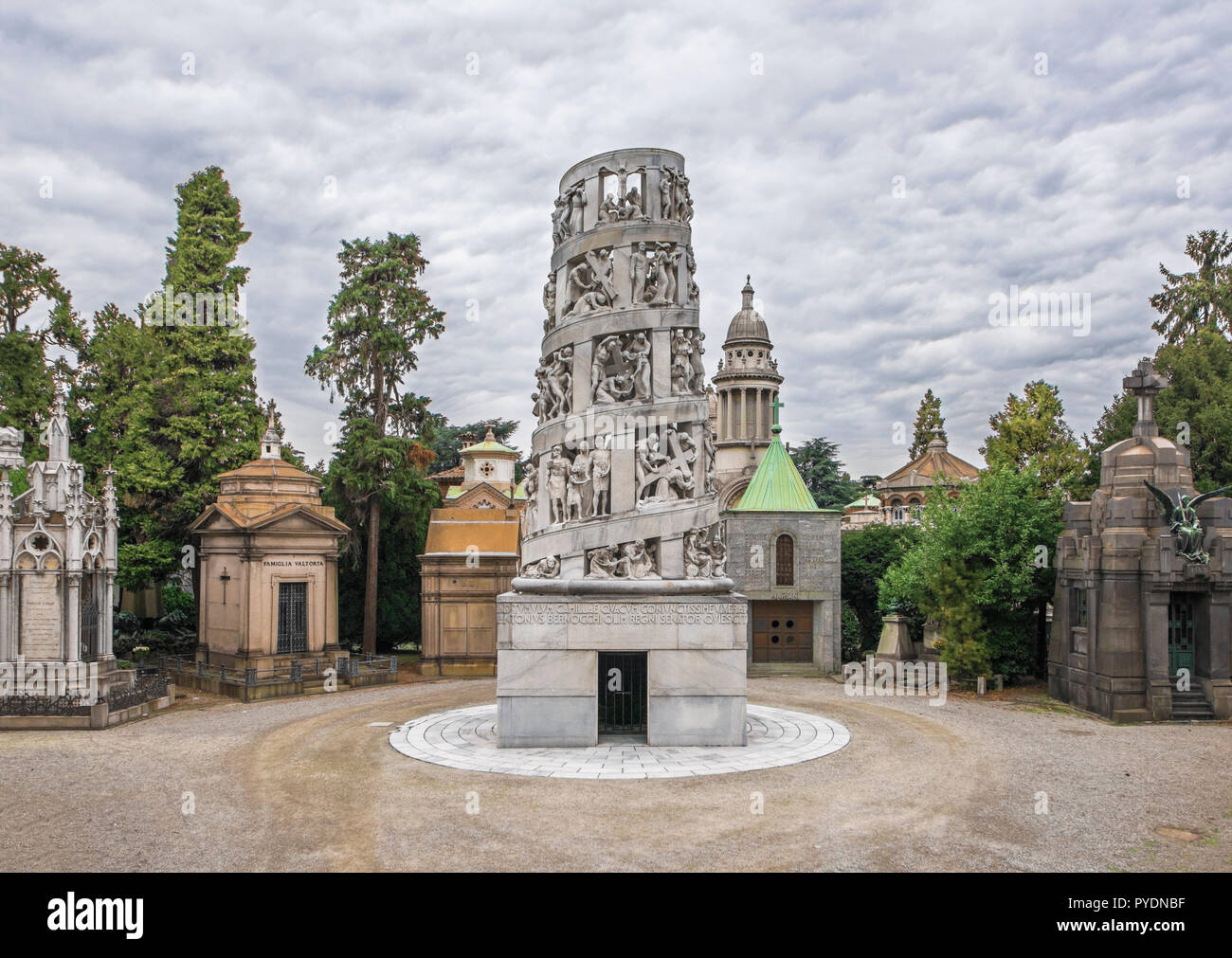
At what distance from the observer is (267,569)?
27.5 metres

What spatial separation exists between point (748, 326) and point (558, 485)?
37661mm

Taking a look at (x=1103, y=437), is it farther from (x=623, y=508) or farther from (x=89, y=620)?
(x=89, y=620)

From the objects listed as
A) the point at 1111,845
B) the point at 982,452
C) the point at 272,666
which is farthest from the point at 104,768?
the point at 982,452

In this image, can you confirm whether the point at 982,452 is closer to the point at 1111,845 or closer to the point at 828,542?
the point at 828,542

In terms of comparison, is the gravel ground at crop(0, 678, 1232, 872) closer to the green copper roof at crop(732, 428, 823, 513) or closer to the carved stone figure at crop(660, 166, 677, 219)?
the carved stone figure at crop(660, 166, 677, 219)

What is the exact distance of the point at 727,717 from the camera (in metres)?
17.6

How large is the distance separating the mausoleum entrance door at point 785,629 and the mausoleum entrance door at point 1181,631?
12067 millimetres

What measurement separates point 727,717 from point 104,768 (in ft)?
40.5

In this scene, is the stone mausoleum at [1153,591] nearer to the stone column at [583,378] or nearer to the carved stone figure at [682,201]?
the carved stone figure at [682,201]

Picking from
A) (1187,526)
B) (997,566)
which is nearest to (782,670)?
(997,566)

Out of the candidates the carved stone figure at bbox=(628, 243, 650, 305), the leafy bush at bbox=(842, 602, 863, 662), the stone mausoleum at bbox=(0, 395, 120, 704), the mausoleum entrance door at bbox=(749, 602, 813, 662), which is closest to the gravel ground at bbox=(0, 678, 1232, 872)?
the stone mausoleum at bbox=(0, 395, 120, 704)

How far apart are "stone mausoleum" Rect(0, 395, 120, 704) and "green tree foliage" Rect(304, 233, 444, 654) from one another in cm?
1080

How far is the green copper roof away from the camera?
32219 millimetres
